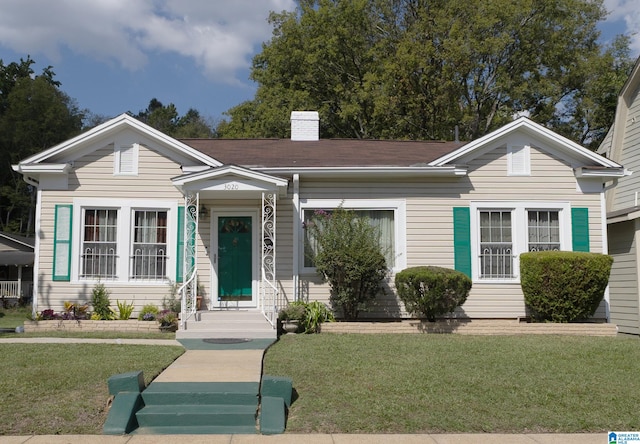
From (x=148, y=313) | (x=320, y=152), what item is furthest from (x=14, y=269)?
(x=320, y=152)

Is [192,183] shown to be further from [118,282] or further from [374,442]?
[374,442]

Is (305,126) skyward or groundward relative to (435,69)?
groundward

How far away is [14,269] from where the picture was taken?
25.1 meters

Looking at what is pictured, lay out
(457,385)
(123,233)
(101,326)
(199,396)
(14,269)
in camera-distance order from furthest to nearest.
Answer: (14,269) < (123,233) < (101,326) < (457,385) < (199,396)

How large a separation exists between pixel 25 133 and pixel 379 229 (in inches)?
1336

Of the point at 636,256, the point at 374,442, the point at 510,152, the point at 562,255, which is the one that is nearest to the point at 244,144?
the point at 510,152

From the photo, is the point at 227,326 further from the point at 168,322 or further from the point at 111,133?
the point at 111,133

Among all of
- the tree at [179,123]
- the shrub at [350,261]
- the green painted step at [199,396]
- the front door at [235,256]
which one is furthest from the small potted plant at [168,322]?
the tree at [179,123]

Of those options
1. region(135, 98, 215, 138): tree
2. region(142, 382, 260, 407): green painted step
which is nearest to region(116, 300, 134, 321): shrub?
region(142, 382, 260, 407): green painted step

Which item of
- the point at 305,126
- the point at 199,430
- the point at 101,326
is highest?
the point at 305,126

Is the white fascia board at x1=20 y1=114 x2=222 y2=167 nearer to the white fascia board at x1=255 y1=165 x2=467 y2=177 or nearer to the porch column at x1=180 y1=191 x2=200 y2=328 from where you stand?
the porch column at x1=180 y1=191 x2=200 y2=328

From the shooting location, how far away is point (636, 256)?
42.8 ft

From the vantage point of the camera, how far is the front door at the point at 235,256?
41.1 feet

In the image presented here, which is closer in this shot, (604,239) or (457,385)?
(457,385)
